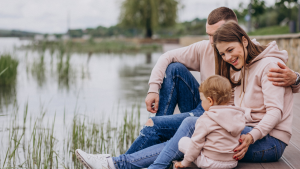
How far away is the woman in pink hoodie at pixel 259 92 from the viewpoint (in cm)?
187

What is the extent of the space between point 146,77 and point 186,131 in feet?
24.8

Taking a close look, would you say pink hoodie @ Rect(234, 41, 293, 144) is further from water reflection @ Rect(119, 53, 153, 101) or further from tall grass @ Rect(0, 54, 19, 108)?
tall grass @ Rect(0, 54, 19, 108)

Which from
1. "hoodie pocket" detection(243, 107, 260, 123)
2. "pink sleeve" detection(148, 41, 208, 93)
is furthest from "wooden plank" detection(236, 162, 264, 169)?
"pink sleeve" detection(148, 41, 208, 93)

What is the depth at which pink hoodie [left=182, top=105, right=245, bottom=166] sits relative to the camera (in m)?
1.75

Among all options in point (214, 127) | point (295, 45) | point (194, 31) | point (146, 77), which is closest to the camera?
point (214, 127)

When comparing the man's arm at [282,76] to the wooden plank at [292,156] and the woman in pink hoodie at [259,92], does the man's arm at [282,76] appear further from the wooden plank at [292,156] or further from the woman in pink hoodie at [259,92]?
the wooden plank at [292,156]

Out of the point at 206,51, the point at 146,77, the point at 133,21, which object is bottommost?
the point at 146,77

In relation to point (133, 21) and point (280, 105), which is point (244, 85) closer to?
point (280, 105)

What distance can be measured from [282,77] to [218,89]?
1.19 ft

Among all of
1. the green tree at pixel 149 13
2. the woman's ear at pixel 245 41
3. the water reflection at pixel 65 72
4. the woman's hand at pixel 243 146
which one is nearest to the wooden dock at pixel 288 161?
the woman's hand at pixel 243 146

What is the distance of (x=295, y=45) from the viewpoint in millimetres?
6645

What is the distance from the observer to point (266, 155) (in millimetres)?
1950

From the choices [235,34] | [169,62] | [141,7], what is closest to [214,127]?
[235,34]

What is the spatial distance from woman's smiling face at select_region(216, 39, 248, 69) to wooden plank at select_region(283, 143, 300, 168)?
24.3 inches
